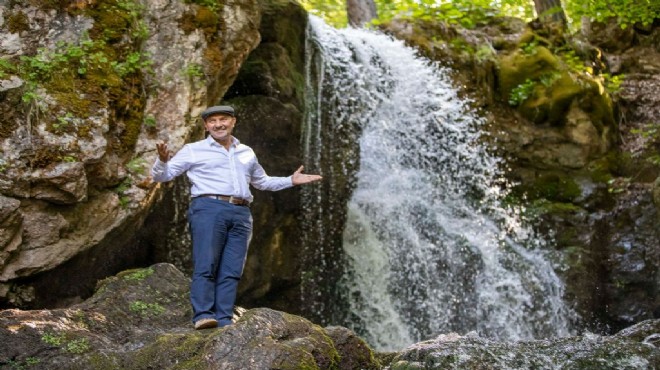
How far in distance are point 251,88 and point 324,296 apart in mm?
2908

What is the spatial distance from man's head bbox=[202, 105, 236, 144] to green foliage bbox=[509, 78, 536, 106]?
7.31 meters

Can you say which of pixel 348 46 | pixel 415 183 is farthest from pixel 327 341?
pixel 348 46

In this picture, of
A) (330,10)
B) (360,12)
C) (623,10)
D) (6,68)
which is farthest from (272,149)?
(330,10)

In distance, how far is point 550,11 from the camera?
43.4ft

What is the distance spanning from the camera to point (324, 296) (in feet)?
32.1

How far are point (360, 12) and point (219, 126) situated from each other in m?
10.0

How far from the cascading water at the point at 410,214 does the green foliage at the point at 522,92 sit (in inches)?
31.2

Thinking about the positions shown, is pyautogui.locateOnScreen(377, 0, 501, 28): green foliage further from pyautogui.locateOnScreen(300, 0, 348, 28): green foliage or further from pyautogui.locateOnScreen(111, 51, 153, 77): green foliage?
pyautogui.locateOnScreen(111, 51, 153, 77): green foliage

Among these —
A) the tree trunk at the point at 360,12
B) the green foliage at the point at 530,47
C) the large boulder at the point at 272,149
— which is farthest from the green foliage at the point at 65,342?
the tree trunk at the point at 360,12

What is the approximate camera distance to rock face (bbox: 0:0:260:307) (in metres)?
5.83

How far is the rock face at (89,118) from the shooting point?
5.83m

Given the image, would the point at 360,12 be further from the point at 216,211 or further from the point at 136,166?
the point at 216,211

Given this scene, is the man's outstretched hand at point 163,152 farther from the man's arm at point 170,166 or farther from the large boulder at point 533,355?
the large boulder at point 533,355

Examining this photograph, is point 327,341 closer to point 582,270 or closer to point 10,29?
point 10,29
